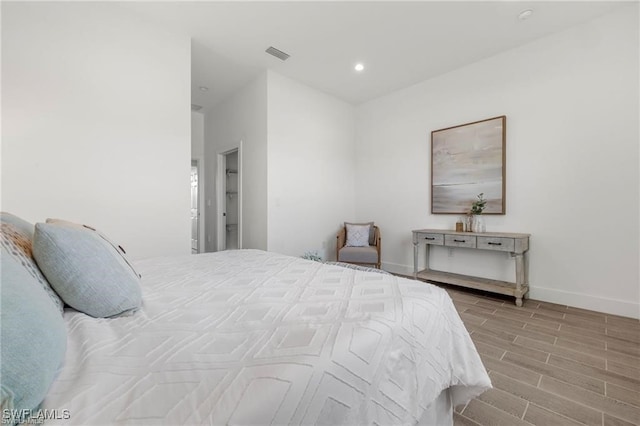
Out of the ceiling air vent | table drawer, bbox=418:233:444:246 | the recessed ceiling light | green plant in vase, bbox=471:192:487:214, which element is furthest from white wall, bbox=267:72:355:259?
the recessed ceiling light

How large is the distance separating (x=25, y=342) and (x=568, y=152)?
406 cm

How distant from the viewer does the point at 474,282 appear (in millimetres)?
3111

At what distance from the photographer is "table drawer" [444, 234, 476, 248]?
3.08 metres

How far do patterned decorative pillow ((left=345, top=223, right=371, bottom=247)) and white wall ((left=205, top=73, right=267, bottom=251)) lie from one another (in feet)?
4.34

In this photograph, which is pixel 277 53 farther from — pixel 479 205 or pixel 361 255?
pixel 479 205

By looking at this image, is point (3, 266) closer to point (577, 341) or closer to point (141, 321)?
point (141, 321)

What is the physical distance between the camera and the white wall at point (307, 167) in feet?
12.0

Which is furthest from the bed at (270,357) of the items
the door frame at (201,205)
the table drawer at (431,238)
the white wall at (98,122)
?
the door frame at (201,205)

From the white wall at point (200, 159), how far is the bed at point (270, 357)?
13.6 feet

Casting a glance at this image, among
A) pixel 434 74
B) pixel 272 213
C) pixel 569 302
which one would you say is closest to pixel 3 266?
pixel 272 213

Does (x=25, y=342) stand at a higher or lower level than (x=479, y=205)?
lower

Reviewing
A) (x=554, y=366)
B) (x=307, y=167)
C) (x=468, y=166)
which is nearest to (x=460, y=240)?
(x=468, y=166)

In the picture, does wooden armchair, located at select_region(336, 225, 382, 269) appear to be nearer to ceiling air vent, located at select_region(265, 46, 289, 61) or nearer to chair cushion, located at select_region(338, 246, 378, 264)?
chair cushion, located at select_region(338, 246, 378, 264)

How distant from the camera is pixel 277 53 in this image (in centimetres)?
321
